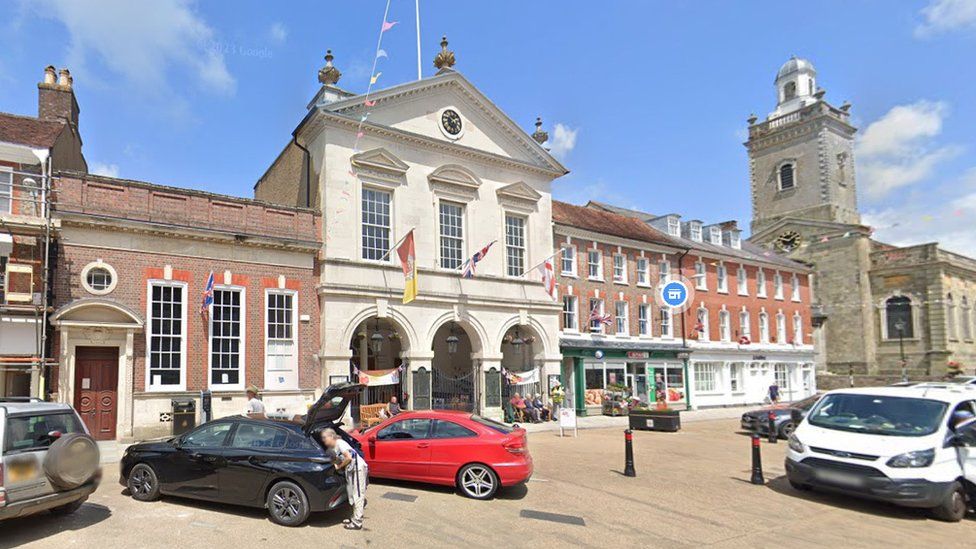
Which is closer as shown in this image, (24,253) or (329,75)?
(24,253)

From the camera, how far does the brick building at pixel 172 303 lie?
16.0 metres

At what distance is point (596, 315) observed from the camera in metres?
28.9

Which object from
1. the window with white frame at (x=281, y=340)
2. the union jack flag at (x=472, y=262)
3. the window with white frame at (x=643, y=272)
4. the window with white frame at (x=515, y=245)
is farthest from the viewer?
the window with white frame at (x=643, y=272)

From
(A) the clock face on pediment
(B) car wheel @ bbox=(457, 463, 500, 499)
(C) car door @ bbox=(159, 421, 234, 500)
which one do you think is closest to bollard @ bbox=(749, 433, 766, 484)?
(B) car wheel @ bbox=(457, 463, 500, 499)

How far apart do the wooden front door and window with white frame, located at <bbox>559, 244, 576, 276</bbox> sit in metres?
18.1

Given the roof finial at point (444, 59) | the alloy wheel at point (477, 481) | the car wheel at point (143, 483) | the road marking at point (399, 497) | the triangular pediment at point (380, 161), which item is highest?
the roof finial at point (444, 59)

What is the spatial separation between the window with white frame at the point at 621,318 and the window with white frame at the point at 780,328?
1413 centimetres

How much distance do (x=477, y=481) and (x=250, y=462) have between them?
12.0 feet

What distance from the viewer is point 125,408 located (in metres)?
16.1

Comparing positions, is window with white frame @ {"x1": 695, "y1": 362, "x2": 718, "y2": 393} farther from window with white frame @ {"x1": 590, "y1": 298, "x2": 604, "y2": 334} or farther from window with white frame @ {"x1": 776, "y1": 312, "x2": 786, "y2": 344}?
window with white frame @ {"x1": 590, "y1": 298, "x2": 604, "y2": 334}

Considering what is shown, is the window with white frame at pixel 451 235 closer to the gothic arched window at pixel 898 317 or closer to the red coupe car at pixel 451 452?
the red coupe car at pixel 451 452

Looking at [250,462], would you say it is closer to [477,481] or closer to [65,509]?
[65,509]

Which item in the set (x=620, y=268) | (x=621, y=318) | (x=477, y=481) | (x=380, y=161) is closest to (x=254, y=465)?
(x=477, y=481)

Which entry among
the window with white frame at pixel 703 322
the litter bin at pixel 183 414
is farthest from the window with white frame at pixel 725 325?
the litter bin at pixel 183 414
